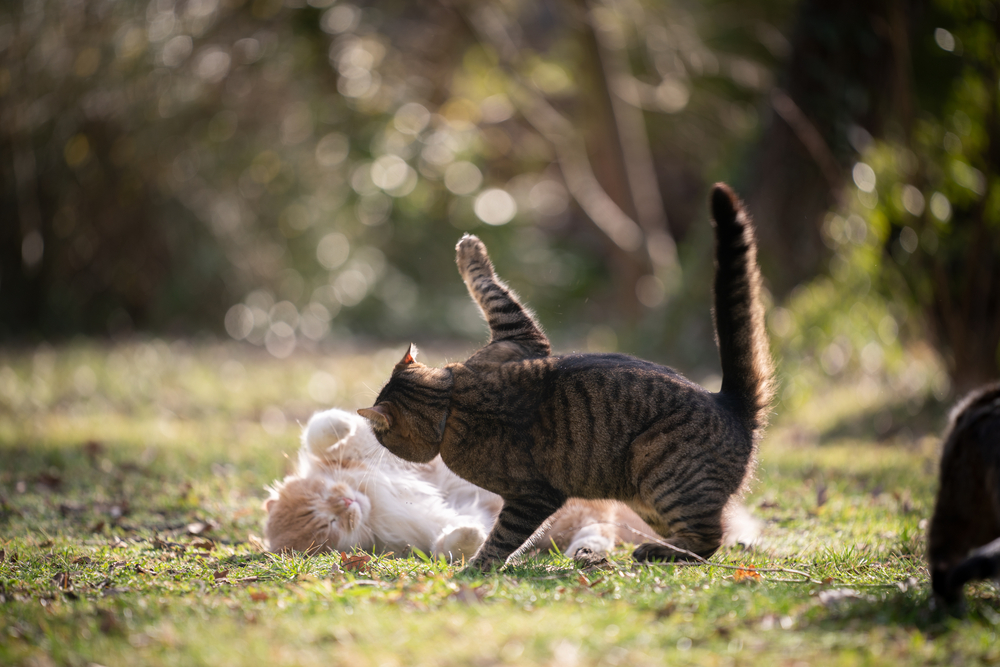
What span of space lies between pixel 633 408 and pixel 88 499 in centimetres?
287

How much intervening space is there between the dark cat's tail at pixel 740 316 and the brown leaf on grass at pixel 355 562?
1480 millimetres

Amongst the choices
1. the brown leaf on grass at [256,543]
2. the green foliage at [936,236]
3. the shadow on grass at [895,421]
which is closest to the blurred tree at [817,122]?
Result: the green foliage at [936,236]

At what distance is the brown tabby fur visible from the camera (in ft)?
9.01

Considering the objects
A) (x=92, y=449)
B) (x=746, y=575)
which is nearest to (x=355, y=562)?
(x=746, y=575)

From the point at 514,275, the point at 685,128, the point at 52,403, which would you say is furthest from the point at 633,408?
the point at 514,275

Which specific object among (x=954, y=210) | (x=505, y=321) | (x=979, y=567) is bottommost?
(x=979, y=567)

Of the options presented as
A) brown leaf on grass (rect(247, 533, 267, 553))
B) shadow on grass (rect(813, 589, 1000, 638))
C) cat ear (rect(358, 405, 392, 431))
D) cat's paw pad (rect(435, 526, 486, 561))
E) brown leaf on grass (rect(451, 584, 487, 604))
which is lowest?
brown leaf on grass (rect(247, 533, 267, 553))

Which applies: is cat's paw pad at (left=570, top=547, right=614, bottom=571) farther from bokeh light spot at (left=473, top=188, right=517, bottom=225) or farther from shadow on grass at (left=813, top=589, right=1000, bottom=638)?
bokeh light spot at (left=473, top=188, right=517, bottom=225)

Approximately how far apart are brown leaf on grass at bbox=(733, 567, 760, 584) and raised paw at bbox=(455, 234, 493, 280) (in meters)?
1.63

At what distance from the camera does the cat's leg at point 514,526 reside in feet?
9.00

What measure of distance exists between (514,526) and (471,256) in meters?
1.29

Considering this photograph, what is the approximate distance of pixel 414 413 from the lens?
2961 mm

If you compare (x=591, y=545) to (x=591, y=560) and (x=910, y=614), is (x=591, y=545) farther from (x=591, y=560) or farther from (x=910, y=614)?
(x=910, y=614)

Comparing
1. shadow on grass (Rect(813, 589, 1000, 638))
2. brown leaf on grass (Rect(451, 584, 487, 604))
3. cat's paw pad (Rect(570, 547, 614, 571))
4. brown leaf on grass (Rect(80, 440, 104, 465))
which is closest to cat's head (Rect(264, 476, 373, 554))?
cat's paw pad (Rect(570, 547, 614, 571))
